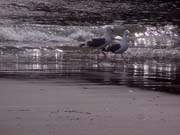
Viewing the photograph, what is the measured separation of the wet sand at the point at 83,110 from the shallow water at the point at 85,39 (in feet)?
2.98

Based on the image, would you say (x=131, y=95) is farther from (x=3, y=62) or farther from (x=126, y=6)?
(x=126, y=6)

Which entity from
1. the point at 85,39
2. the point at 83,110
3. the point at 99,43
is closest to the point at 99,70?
the point at 99,43

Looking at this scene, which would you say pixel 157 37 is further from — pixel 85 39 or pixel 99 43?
pixel 99 43

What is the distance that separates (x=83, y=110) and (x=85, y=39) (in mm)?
8824

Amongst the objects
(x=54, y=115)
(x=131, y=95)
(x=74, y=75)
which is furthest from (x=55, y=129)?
(x=74, y=75)

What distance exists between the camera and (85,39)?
1475 cm

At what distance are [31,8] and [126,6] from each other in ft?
9.02

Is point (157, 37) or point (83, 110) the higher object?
point (157, 37)

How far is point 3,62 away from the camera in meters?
10.8

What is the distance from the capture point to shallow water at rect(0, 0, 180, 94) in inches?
372

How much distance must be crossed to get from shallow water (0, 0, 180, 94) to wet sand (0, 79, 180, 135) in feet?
2.98

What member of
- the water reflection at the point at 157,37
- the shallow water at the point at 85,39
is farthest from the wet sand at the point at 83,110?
the water reflection at the point at 157,37

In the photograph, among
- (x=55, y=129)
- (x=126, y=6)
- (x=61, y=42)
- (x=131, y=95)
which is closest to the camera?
(x=55, y=129)

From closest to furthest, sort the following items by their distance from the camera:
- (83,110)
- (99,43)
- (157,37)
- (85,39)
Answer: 1. (83,110)
2. (99,43)
3. (85,39)
4. (157,37)
